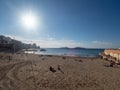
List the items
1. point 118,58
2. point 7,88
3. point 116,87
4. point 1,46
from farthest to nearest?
point 1,46 < point 118,58 < point 116,87 < point 7,88

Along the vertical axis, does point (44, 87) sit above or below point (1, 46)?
below

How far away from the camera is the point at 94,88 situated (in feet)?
45.4

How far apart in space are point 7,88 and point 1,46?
297ft

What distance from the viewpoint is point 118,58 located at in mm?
42125

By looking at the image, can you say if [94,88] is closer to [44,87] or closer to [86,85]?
[86,85]

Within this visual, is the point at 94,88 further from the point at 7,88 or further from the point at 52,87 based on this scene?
the point at 7,88

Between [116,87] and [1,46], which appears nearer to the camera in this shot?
[116,87]

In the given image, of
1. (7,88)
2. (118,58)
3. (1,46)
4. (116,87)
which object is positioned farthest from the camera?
(1,46)

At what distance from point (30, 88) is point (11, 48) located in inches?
3573

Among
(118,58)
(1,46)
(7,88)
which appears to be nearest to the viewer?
(7,88)

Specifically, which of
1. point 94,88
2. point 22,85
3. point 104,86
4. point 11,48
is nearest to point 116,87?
point 104,86

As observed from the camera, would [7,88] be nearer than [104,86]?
Yes

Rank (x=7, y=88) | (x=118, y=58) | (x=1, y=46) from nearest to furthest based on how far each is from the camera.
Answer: (x=7, y=88) → (x=118, y=58) → (x=1, y=46)

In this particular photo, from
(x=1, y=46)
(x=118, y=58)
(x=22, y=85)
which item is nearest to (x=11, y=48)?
(x=1, y=46)
